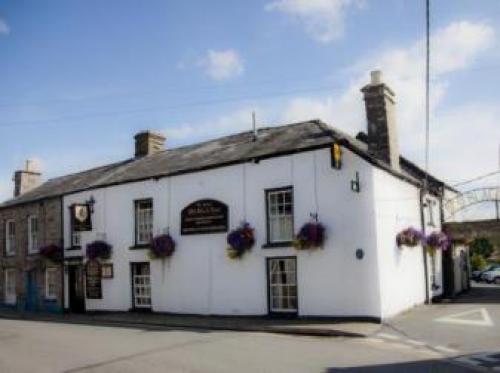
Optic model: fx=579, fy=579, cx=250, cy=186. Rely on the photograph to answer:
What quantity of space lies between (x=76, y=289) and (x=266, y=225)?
1023 centimetres

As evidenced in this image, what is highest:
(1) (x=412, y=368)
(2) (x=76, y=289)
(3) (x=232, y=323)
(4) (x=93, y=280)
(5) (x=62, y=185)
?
(5) (x=62, y=185)

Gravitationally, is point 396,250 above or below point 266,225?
below

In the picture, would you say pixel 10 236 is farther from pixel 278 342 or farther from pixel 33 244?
pixel 278 342

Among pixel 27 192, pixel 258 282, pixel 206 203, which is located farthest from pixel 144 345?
pixel 27 192

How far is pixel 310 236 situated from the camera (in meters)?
16.7

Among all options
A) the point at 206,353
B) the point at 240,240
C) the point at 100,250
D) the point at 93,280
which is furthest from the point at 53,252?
the point at 206,353

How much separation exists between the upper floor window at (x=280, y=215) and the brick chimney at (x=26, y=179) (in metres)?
18.8

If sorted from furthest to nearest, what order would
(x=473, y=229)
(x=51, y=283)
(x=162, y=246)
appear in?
(x=51, y=283), (x=473, y=229), (x=162, y=246)

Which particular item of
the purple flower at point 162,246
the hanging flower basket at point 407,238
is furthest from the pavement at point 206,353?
the hanging flower basket at point 407,238

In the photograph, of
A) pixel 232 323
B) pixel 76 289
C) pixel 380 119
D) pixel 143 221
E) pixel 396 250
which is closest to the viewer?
pixel 232 323

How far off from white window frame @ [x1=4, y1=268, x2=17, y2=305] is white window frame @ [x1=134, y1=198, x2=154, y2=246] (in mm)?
9356

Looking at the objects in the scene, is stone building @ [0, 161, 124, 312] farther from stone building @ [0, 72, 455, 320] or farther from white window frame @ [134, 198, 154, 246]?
white window frame @ [134, 198, 154, 246]

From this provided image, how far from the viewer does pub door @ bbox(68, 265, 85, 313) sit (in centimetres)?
2380

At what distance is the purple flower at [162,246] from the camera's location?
790 inches
